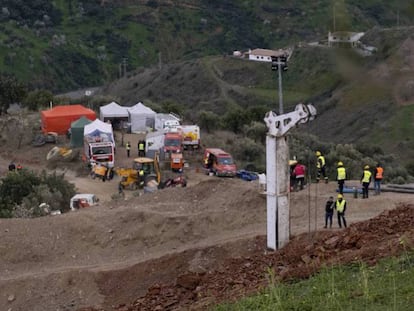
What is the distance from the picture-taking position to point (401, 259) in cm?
1069

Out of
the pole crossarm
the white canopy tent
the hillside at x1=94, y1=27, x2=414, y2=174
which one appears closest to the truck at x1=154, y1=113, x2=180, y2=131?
the white canopy tent

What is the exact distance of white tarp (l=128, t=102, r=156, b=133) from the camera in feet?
141

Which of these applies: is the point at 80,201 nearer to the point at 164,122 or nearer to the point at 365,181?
the point at 365,181

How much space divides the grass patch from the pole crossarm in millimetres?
3982

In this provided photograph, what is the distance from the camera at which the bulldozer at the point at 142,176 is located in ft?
106

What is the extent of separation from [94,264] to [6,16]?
96507mm

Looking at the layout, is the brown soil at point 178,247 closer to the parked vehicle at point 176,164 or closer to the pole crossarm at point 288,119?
the pole crossarm at point 288,119

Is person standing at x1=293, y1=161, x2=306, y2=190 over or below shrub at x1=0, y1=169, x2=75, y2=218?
over

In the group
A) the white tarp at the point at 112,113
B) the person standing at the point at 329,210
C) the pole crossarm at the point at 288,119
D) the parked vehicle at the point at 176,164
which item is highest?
the pole crossarm at the point at 288,119

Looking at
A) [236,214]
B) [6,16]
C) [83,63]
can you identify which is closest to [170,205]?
[236,214]

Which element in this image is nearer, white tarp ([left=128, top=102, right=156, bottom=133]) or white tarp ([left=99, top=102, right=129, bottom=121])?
white tarp ([left=128, top=102, right=156, bottom=133])

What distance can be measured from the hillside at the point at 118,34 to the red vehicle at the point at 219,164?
58.8 m

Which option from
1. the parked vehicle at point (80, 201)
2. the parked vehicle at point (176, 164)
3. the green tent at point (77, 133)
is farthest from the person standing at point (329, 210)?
the green tent at point (77, 133)

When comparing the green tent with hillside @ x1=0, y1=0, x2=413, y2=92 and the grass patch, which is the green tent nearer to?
the grass patch
